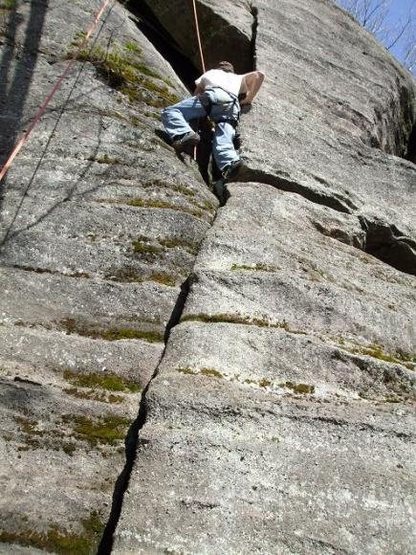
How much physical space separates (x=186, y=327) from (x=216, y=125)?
3.47m

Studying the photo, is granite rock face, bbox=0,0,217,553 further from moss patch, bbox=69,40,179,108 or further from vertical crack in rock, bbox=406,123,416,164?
vertical crack in rock, bbox=406,123,416,164

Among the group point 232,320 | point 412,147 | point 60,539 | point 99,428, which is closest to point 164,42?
point 412,147

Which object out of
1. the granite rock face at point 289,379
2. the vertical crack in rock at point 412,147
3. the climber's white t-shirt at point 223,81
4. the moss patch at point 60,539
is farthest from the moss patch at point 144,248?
the vertical crack in rock at point 412,147

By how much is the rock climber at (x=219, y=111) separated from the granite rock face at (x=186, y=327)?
180 millimetres

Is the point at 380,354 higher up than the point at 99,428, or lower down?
higher up

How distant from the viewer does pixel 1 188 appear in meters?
5.36

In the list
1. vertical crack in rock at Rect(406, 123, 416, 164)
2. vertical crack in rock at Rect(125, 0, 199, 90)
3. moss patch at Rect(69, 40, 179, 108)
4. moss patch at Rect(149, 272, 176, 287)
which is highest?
moss patch at Rect(149, 272, 176, 287)

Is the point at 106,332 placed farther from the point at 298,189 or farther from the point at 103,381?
the point at 298,189

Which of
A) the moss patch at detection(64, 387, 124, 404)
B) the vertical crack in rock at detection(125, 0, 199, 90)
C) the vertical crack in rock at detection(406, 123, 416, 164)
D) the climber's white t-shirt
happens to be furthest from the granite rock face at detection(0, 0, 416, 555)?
the vertical crack in rock at detection(406, 123, 416, 164)

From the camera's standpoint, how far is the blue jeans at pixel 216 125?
21.9ft

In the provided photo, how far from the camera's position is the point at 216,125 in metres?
7.29

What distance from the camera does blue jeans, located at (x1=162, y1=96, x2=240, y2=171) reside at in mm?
6664

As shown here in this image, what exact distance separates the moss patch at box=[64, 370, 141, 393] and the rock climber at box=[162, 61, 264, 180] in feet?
9.96

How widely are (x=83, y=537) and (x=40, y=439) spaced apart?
2.01 feet
